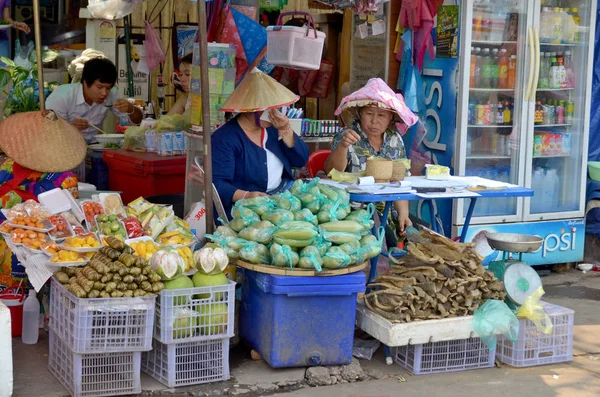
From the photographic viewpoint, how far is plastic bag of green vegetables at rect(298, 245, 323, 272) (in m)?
4.64

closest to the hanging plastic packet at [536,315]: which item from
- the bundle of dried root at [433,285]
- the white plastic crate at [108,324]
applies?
the bundle of dried root at [433,285]

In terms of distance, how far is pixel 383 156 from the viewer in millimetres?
6148

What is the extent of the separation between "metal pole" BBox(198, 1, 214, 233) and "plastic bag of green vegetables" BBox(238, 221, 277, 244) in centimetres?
40

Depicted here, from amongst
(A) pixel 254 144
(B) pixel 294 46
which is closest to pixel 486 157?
(B) pixel 294 46

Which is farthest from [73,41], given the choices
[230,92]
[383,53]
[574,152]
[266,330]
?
[266,330]

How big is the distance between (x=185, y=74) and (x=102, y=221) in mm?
3539

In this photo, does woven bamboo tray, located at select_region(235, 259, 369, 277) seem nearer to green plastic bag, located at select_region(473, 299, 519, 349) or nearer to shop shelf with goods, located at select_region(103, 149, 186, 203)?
green plastic bag, located at select_region(473, 299, 519, 349)

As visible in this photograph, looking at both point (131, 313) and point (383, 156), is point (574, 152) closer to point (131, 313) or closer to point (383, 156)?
point (383, 156)

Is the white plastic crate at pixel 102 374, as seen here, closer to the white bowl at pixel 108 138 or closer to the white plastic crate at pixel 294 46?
the white plastic crate at pixel 294 46

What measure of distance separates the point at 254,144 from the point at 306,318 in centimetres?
142

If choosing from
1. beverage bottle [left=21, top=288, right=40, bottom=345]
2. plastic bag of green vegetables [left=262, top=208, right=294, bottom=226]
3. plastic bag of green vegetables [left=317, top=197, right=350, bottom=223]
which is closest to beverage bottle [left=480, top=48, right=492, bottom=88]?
plastic bag of green vegetables [left=317, top=197, right=350, bottom=223]

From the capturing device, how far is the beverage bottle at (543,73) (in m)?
7.41

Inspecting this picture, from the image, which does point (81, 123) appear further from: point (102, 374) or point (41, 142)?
point (102, 374)

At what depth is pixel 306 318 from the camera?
4.74m
